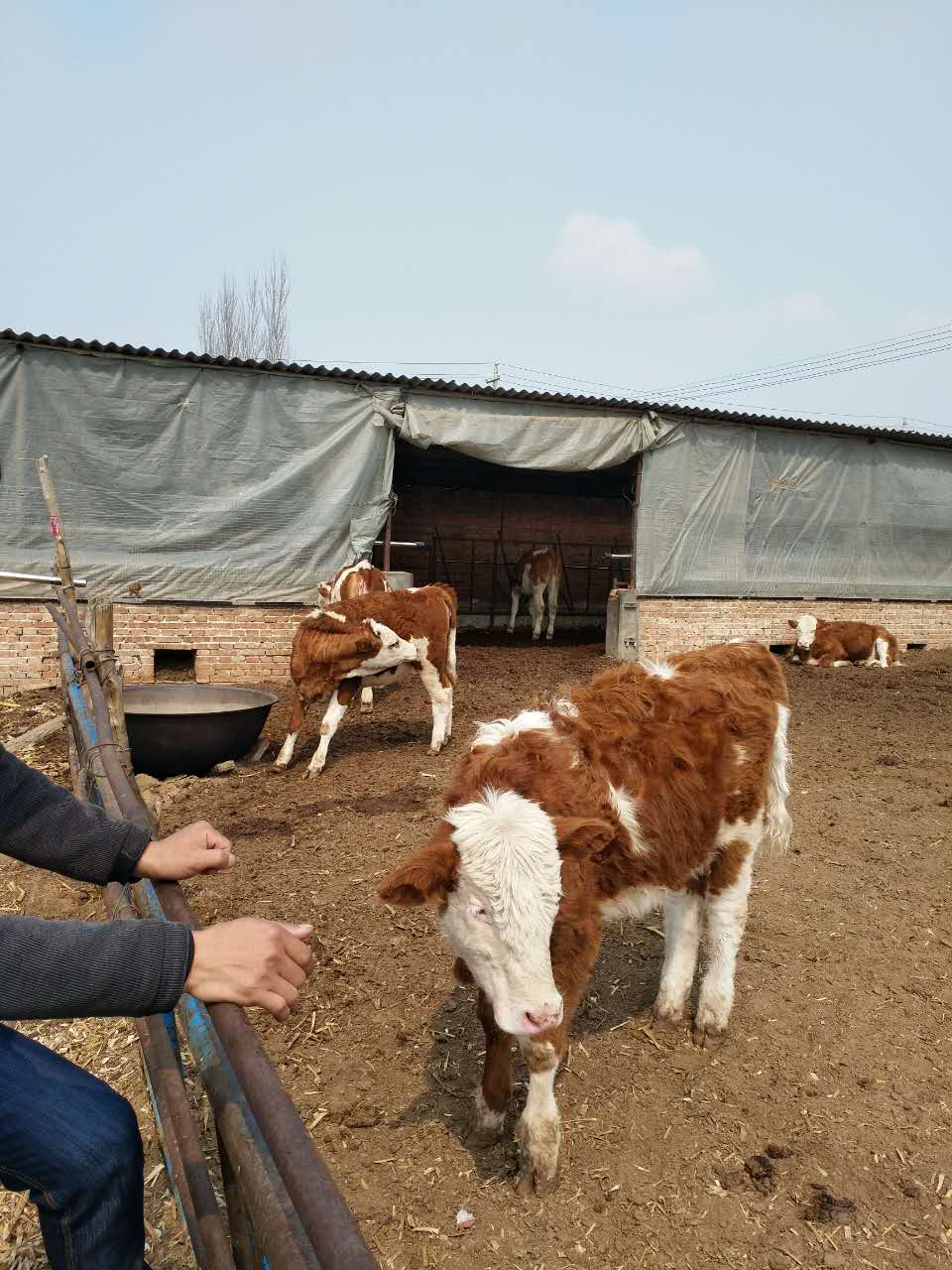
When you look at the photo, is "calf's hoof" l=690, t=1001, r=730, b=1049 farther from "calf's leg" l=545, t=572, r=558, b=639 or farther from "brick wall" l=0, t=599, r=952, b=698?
"calf's leg" l=545, t=572, r=558, b=639

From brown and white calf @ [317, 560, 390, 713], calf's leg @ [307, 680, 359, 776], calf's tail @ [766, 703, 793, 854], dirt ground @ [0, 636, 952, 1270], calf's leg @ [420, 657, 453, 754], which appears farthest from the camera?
brown and white calf @ [317, 560, 390, 713]

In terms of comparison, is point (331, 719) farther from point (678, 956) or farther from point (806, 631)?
point (806, 631)

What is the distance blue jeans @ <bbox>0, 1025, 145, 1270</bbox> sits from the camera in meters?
1.35

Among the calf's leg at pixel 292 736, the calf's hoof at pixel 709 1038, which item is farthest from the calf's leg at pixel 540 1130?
the calf's leg at pixel 292 736

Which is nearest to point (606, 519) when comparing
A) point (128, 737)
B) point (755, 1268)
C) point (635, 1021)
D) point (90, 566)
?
point (90, 566)

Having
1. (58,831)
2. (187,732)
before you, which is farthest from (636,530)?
(58,831)

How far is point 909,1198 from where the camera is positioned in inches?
114

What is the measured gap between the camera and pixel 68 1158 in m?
1.37

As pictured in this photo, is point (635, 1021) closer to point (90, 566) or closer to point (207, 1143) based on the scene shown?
point (207, 1143)

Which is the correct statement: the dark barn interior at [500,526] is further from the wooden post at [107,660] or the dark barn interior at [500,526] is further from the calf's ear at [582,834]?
the calf's ear at [582,834]

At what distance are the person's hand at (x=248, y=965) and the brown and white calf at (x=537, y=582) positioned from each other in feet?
51.7

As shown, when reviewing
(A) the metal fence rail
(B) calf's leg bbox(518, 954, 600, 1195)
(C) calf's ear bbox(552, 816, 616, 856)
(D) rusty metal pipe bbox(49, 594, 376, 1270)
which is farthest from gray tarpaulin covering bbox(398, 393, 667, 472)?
(D) rusty metal pipe bbox(49, 594, 376, 1270)

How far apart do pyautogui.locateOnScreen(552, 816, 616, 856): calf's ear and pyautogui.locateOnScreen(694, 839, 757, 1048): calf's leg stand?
49.5 inches

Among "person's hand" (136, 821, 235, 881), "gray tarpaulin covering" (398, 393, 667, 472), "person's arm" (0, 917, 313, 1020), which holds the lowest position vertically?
"person's hand" (136, 821, 235, 881)
